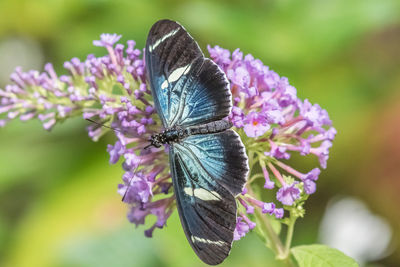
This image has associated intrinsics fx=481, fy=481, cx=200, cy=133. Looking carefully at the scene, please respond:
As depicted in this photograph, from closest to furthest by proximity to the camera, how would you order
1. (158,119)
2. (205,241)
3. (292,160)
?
(205,241) < (158,119) < (292,160)

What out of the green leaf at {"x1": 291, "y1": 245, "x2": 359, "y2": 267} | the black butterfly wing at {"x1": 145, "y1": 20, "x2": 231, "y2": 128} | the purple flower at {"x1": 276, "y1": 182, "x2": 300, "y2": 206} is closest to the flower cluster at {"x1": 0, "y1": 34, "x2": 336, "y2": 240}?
the purple flower at {"x1": 276, "y1": 182, "x2": 300, "y2": 206}

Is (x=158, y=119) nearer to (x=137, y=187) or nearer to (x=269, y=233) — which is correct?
(x=137, y=187)

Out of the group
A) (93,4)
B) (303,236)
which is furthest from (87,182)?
(303,236)

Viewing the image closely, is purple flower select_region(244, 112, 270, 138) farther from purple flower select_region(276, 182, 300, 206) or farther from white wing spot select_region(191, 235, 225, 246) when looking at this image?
white wing spot select_region(191, 235, 225, 246)

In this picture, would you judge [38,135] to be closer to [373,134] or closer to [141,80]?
[141,80]

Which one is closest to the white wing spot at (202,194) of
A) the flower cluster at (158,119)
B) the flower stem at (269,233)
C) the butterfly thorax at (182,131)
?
the flower cluster at (158,119)

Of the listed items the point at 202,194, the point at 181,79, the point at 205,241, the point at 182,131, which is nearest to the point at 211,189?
the point at 202,194
